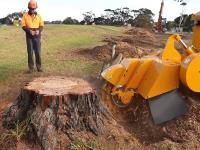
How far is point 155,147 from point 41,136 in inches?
58.8

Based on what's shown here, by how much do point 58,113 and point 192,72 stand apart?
6.11 ft

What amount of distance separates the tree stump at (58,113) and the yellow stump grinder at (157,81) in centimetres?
84

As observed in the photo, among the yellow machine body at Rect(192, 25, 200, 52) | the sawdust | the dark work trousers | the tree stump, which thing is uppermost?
the yellow machine body at Rect(192, 25, 200, 52)

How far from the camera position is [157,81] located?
6.23m

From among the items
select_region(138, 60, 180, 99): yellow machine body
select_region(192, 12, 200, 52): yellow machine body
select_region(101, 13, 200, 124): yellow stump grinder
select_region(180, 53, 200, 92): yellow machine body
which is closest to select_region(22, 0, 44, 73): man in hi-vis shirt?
select_region(101, 13, 200, 124): yellow stump grinder

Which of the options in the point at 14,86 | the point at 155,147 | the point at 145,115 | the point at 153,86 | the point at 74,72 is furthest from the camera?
the point at 74,72

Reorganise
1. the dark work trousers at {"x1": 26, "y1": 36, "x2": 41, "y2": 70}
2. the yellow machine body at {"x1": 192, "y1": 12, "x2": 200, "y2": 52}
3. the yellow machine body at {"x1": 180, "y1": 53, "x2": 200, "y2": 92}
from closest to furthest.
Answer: the yellow machine body at {"x1": 180, "y1": 53, "x2": 200, "y2": 92}, the yellow machine body at {"x1": 192, "y1": 12, "x2": 200, "y2": 52}, the dark work trousers at {"x1": 26, "y1": 36, "x2": 41, "y2": 70}

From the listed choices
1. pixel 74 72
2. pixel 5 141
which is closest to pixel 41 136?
pixel 5 141

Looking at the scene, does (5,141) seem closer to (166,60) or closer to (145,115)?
(145,115)

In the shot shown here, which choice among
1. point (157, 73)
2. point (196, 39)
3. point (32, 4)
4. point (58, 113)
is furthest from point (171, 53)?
point (32, 4)

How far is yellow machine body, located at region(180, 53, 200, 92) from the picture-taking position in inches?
234

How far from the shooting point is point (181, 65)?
20.1 ft

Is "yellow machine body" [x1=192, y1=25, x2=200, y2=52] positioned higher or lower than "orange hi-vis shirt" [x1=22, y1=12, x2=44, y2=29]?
higher

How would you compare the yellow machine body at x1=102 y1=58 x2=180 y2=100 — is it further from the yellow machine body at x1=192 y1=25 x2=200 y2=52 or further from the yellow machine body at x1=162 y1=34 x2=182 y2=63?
the yellow machine body at x1=192 y1=25 x2=200 y2=52
